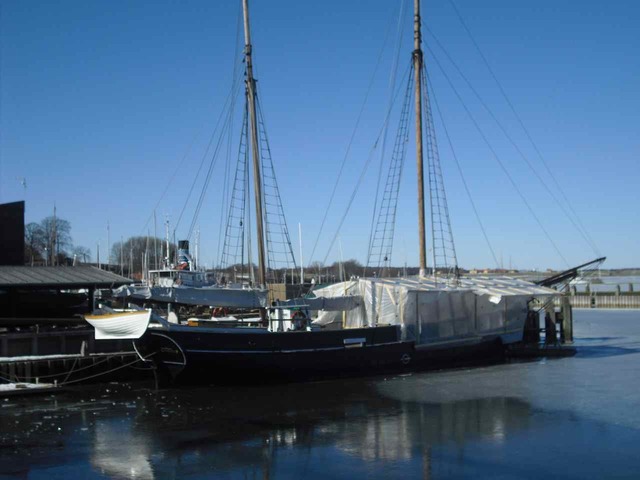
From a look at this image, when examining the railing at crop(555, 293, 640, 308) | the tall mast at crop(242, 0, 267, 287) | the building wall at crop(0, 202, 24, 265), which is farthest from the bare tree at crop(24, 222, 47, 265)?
the railing at crop(555, 293, 640, 308)

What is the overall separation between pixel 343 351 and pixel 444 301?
6.44m

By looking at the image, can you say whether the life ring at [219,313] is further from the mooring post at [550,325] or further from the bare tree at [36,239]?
the bare tree at [36,239]

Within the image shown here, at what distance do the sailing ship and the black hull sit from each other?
4cm

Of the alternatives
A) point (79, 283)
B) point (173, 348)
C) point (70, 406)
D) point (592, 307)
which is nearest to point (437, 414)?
point (173, 348)

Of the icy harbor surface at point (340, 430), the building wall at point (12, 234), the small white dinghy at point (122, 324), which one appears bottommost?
the icy harbor surface at point (340, 430)

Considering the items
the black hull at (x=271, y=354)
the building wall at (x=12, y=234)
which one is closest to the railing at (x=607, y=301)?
the black hull at (x=271, y=354)

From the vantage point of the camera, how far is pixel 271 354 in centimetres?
2872

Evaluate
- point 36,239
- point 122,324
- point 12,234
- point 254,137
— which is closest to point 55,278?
point 12,234

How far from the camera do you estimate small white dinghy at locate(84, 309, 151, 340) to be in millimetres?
26797

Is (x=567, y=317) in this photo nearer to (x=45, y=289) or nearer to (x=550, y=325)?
(x=550, y=325)

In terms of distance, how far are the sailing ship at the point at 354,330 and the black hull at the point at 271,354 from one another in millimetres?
39

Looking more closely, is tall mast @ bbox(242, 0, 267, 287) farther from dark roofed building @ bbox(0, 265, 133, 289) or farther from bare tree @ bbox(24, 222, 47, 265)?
bare tree @ bbox(24, 222, 47, 265)

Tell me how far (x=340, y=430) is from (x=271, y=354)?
8.45 meters

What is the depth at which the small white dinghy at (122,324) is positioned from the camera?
87.9 ft
